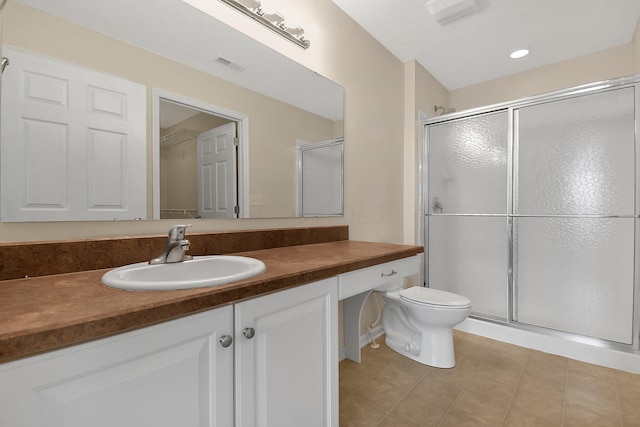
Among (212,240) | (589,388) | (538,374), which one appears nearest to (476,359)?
(538,374)

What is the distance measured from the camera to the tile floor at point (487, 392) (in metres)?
1.44

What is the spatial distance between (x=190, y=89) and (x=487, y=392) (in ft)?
7.11

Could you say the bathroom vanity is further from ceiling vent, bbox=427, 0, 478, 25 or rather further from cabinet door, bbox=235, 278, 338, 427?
ceiling vent, bbox=427, 0, 478, 25

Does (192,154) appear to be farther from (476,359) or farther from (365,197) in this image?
(476,359)

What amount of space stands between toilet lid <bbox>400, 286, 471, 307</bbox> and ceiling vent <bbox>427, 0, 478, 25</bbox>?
6.15 feet

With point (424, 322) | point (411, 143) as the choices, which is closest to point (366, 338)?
point (424, 322)

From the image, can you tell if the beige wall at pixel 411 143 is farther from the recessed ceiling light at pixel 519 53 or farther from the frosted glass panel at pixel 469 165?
the recessed ceiling light at pixel 519 53

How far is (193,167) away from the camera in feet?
4.17

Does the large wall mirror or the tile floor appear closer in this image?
the large wall mirror

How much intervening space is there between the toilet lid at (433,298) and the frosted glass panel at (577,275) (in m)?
0.92

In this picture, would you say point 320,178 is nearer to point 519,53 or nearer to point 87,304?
point 87,304

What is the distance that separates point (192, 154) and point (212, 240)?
0.38m

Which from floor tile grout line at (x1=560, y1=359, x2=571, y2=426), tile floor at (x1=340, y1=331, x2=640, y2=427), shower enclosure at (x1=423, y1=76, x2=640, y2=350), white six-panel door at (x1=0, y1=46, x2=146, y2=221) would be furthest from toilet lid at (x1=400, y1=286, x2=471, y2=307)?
white six-panel door at (x1=0, y1=46, x2=146, y2=221)

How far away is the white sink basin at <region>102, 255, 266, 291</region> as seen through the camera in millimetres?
735
